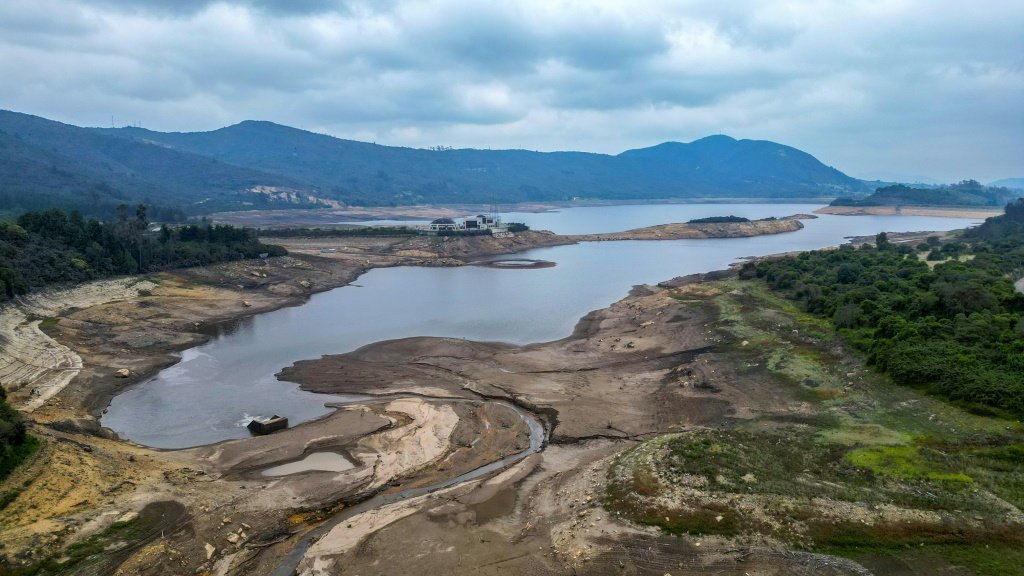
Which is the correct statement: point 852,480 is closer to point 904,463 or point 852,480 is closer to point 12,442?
point 904,463

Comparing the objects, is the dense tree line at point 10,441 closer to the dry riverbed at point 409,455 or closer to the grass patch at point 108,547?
the dry riverbed at point 409,455

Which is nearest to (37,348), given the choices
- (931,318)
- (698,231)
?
(931,318)

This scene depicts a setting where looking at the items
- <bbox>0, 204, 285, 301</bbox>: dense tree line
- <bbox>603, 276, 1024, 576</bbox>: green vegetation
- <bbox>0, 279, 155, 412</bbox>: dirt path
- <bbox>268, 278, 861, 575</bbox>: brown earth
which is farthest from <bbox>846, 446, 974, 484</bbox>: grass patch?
<bbox>0, 204, 285, 301</bbox>: dense tree line

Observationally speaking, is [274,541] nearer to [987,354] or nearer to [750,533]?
[750,533]

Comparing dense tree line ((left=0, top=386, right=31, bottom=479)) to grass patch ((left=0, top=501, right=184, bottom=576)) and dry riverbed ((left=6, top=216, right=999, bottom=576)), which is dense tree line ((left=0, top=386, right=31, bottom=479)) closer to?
dry riverbed ((left=6, top=216, right=999, bottom=576))

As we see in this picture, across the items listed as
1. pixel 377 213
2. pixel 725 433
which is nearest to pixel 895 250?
pixel 725 433
